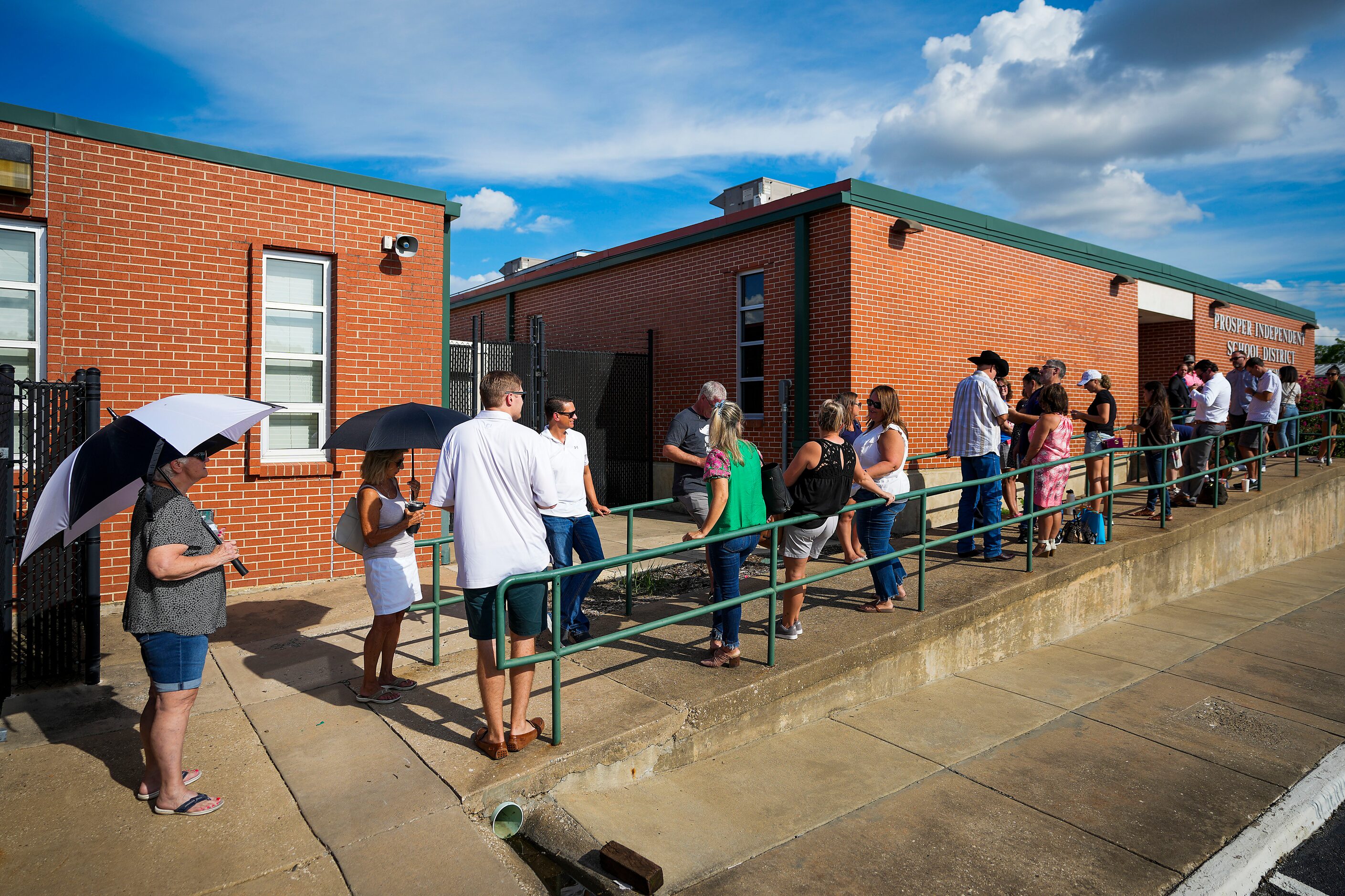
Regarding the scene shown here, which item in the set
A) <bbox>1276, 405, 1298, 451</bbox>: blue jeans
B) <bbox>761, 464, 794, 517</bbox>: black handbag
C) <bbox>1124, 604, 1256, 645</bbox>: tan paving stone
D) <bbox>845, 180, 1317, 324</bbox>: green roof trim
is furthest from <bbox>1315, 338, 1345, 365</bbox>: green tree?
<bbox>761, 464, 794, 517</bbox>: black handbag

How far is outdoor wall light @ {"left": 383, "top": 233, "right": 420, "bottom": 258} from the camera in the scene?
25.1 ft

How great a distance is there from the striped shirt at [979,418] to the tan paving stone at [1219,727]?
2.18 metres

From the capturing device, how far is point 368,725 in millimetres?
4180

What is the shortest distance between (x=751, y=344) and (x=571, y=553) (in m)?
6.25

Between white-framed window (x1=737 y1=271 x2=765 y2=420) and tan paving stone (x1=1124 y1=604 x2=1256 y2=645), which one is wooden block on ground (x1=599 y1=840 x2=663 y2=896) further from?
white-framed window (x1=737 y1=271 x2=765 y2=420)

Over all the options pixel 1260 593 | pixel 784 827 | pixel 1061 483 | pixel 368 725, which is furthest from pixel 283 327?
pixel 1260 593

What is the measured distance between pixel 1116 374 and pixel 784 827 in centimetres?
1204

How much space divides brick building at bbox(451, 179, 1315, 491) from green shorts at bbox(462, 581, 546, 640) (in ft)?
21.0

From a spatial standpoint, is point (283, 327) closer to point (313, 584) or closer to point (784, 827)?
point (313, 584)

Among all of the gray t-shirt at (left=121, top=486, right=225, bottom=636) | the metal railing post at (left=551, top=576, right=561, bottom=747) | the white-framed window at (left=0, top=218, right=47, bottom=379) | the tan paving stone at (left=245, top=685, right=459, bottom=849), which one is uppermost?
the white-framed window at (left=0, top=218, right=47, bottom=379)

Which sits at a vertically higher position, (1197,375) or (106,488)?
(1197,375)

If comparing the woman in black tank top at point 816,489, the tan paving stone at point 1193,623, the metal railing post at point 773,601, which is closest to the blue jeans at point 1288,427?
the tan paving stone at point 1193,623

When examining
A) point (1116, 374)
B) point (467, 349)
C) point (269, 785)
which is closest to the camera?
point (269, 785)

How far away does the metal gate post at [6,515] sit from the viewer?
13.9 feet
